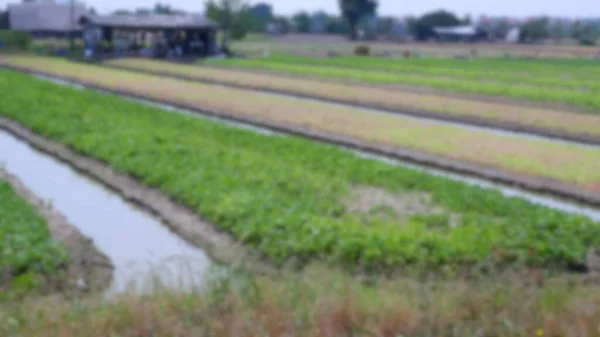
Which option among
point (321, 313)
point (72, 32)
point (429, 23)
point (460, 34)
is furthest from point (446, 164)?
point (429, 23)

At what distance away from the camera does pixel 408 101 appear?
69.3 feet

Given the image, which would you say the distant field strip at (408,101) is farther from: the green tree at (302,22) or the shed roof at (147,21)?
the green tree at (302,22)

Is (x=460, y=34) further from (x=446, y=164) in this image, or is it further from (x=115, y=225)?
(x=115, y=225)

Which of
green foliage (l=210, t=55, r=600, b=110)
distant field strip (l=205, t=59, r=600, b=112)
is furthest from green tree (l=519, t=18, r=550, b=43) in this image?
distant field strip (l=205, t=59, r=600, b=112)

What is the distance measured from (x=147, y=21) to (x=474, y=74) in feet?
65.6

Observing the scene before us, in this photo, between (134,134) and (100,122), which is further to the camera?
(100,122)

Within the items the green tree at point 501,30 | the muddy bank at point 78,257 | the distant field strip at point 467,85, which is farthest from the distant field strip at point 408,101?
the green tree at point 501,30

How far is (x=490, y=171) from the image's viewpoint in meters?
11.8

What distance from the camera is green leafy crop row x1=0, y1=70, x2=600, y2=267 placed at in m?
7.63

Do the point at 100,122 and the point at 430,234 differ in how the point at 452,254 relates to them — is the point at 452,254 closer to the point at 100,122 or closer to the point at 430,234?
the point at 430,234

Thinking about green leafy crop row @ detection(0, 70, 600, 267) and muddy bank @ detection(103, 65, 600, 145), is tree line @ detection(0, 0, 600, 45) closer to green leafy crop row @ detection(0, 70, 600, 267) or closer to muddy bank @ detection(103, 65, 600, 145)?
muddy bank @ detection(103, 65, 600, 145)

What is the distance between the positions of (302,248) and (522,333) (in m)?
3.59

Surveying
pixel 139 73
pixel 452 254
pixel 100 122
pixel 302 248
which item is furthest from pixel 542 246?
pixel 139 73

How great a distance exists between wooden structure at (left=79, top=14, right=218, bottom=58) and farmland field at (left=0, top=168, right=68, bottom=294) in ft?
111
